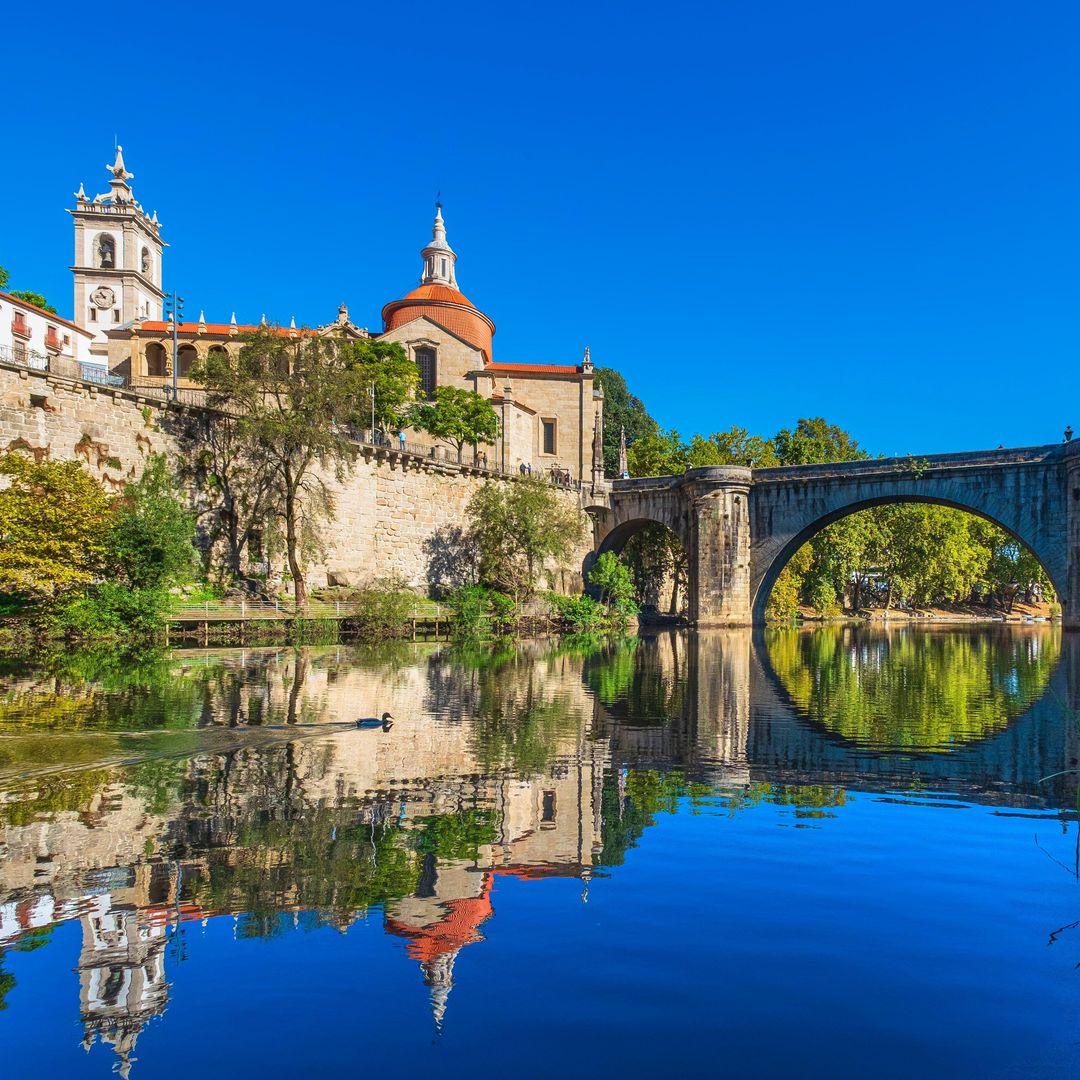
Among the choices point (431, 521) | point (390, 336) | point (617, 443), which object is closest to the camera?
point (431, 521)

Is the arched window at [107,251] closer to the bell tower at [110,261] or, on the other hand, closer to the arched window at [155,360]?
the bell tower at [110,261]

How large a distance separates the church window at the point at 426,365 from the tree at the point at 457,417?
5.00m

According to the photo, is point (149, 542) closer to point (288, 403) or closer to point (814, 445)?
point (288, 403)

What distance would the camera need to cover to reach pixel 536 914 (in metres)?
5.80

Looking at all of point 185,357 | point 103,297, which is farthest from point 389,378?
point 103,297

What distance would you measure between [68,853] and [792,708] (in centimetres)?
1245

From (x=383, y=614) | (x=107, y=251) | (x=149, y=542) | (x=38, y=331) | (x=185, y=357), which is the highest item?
(x=107, y=251)

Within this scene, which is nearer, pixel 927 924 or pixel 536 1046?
pixel 536 1046

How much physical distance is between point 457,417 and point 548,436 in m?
9.69

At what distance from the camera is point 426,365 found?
56438 mm

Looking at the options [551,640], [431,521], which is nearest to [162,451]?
[431,521]

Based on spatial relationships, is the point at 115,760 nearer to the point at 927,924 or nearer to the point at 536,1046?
the point at 536,1046

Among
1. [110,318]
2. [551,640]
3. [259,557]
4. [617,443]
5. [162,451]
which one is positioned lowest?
[551,640]

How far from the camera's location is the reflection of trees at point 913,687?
13.4 metres
